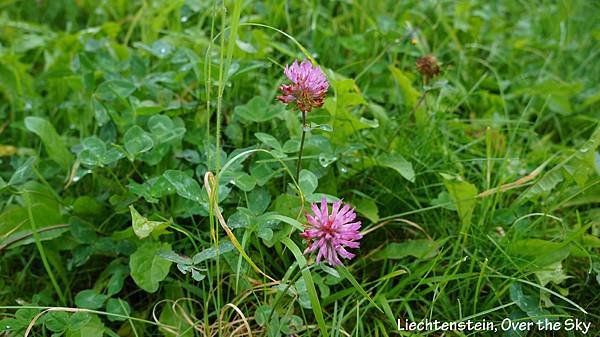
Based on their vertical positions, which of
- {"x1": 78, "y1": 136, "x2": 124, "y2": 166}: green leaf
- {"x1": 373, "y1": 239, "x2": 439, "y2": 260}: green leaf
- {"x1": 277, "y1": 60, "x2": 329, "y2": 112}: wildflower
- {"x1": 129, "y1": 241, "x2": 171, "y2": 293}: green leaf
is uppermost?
{"x1": 277, "y1": 60, "x2": 329, "y2": 112}: wildflower

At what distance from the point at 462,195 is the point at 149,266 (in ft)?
2.47

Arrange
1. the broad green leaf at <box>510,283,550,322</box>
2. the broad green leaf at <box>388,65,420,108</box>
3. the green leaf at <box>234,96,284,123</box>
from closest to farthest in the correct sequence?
the broad green leaf at <box>510,283,550,322</box>
the green leaf at <box>234,96,284,123</box>
the broad green leaf at <box>388,65,420,108</box>

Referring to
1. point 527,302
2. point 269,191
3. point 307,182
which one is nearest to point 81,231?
point 269,191

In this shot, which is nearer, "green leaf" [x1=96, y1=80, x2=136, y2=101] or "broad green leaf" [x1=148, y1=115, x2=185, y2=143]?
"broad green leaf" [x1=148, y1=115, x2=185, y2=143]

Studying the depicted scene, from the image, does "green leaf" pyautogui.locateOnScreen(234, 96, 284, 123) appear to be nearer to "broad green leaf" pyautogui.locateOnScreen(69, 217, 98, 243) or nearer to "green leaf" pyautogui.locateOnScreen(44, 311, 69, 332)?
"broad green leaf" pyautogui.locateOnScreen(69, 217, 98, 243)

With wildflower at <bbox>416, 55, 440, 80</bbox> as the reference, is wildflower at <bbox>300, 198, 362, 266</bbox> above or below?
below

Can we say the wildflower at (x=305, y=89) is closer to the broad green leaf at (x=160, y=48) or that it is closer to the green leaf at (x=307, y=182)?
the green leaf at (x=307, y=182)

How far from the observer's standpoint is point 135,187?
1.55m

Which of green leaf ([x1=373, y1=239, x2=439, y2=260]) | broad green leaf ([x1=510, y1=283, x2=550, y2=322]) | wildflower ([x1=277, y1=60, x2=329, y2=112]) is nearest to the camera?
wildflower ([x1=277, y1=60, x2=329, y2=112])

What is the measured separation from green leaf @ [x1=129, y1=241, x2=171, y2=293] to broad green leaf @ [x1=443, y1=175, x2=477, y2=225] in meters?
0.68

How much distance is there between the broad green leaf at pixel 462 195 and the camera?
1615 millimetres

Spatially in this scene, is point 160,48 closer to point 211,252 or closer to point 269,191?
point 269,191

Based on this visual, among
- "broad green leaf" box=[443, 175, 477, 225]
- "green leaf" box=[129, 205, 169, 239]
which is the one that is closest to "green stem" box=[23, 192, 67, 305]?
"green leaf" box=[129, 205, 169, 239]

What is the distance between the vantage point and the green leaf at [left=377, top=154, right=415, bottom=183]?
1631 millimetres
